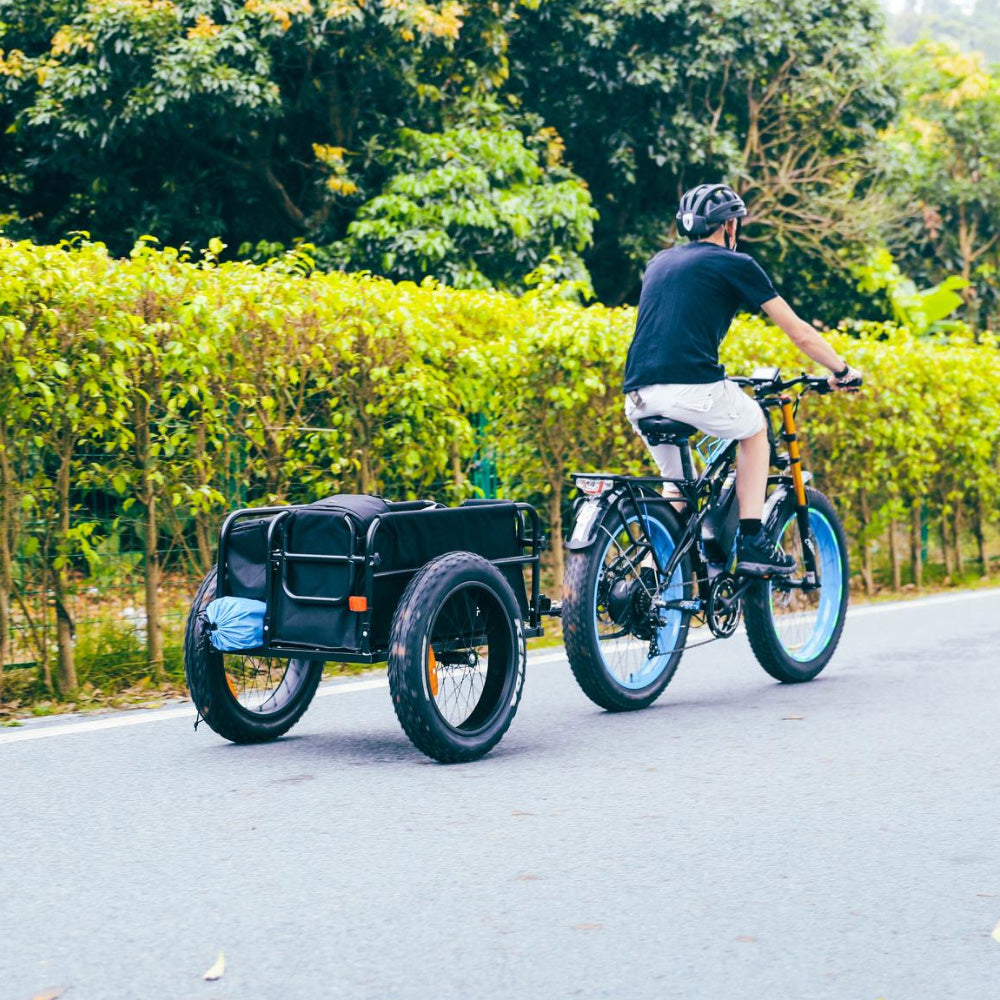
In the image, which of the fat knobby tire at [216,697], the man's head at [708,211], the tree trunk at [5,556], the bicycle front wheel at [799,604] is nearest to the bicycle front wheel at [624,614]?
the bicycle front wheel at [799,604]

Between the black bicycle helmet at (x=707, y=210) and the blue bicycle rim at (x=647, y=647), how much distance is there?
1.26m

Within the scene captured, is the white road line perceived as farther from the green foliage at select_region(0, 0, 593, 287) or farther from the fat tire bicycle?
the green foliage at select_region(0, 0, 593, 287)

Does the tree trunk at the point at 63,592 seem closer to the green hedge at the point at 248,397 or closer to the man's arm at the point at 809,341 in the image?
the green hedge at the point at 248,397

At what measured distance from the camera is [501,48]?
A: 18.3m

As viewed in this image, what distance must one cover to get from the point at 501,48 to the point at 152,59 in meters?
4.73

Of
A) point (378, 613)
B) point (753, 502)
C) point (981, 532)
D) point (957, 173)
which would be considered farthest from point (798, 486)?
point (957, 173)

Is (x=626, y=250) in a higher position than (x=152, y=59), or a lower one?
lower

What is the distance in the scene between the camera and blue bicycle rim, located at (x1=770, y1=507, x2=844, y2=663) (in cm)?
734

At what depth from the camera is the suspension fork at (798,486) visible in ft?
23.1

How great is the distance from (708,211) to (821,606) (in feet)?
7.13

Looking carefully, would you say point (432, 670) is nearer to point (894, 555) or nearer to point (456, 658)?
point (456, 658)

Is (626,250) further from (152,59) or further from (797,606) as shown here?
(797,606)

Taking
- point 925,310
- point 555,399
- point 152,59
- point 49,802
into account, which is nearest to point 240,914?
point 49,802

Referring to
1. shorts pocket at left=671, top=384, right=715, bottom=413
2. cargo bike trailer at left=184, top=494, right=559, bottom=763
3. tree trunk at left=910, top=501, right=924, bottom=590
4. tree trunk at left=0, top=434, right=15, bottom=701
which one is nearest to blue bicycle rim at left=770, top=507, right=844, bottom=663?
shorts pocket at left=671, top=384, right=715, bottom=413
